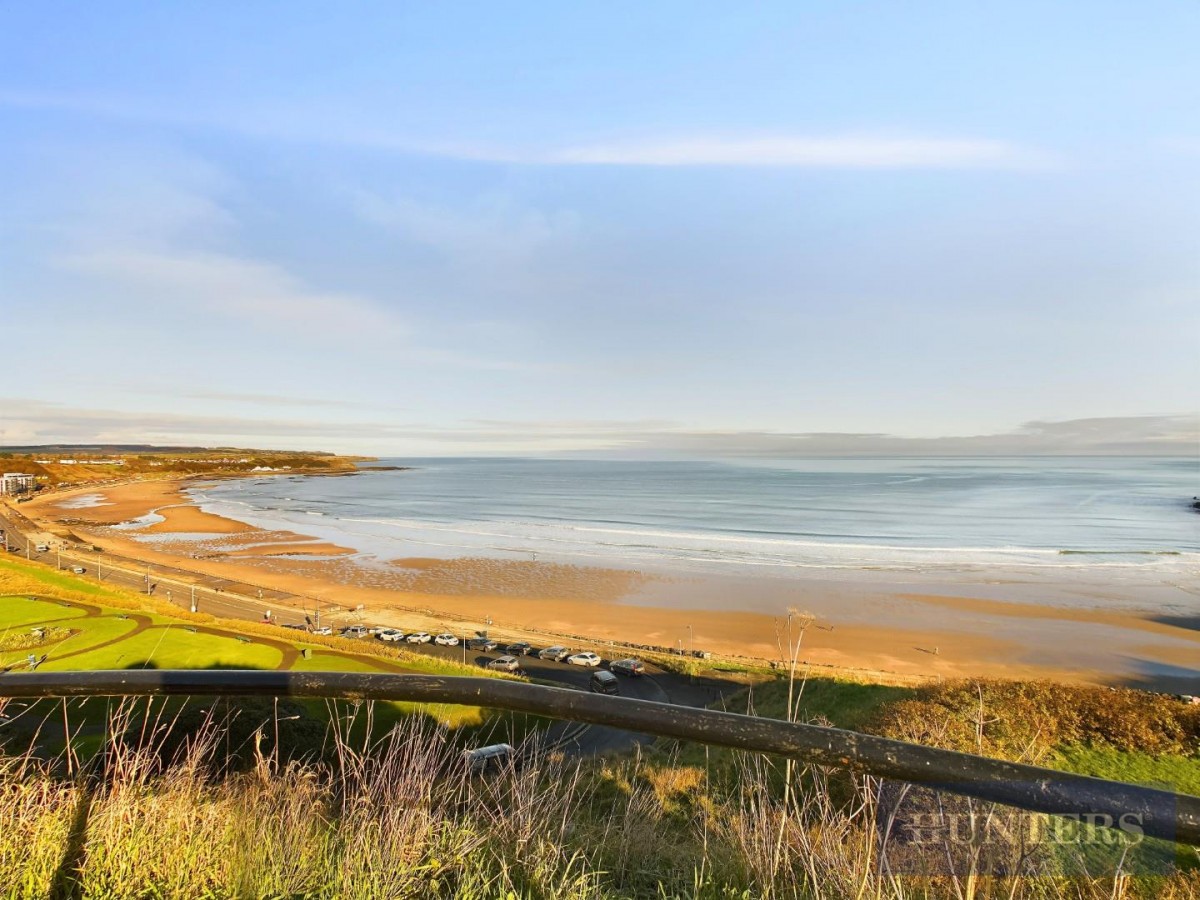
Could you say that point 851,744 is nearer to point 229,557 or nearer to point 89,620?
point 89,620

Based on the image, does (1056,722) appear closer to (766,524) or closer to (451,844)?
(451,844)

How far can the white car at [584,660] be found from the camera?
23.6 m

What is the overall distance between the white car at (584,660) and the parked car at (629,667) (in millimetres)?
787

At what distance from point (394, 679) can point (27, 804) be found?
5.31 feet

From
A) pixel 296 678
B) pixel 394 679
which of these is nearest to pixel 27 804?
pixel 296 678

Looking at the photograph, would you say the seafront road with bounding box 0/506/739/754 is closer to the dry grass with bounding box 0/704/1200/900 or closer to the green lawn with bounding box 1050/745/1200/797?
the dry grass with bounding box 0/704/1200/900

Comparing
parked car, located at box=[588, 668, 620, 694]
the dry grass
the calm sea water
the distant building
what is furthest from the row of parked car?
the distant building

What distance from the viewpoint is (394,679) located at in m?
1.97

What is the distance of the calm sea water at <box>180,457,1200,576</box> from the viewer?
4203cm

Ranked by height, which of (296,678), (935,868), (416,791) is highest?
(296,678)

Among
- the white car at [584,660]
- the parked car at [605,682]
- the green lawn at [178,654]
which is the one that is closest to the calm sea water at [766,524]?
the white car at [584,660]

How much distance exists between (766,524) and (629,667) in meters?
37.7

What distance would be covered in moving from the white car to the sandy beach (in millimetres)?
2401

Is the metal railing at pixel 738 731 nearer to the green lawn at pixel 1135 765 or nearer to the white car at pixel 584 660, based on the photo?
the green lawn at pixel 1135 765
